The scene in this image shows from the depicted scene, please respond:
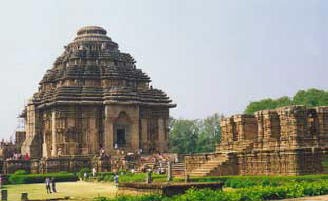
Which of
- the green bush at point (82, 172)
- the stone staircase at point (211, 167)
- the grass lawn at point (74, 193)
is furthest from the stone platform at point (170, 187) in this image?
the green bush at point (82, 172)

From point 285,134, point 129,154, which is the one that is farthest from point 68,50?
point 285,134

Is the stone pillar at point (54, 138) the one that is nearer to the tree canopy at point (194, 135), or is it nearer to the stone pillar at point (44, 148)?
the stone pillar at point (44, 148)

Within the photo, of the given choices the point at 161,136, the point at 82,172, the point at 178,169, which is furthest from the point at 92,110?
the point at 178,169

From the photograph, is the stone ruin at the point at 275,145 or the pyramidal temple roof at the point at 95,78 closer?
the stone ruin at the point at 275,145

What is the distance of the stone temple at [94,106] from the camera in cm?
4922

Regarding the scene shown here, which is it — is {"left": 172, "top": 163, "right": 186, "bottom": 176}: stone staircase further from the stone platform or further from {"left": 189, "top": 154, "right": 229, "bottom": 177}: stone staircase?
the stone platform

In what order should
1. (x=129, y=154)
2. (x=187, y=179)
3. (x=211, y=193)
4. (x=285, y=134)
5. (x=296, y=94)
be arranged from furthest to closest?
(x=296, y=94)
(x=129, y=154)
(x=285, y=134)
(x=187, y=179)
(x=211, y=193)

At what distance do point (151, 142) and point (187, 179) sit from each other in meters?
25.1

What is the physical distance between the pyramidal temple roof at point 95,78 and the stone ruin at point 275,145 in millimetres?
18194

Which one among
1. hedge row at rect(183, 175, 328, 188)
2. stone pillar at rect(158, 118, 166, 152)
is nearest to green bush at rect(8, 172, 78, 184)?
stone pillar at rect(158, 118, 166, 152)

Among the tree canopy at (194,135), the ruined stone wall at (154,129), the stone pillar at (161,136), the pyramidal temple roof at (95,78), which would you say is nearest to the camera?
the pyramidal temple roof at (95,78)

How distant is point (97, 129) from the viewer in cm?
5006

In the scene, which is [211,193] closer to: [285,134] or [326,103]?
[285,134]

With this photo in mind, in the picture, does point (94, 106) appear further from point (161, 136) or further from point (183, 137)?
point (183, 137)
